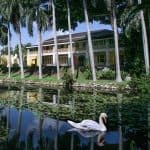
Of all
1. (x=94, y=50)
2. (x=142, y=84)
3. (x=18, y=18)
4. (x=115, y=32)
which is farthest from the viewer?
(x=94, y=50)

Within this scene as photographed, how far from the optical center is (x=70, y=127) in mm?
20562

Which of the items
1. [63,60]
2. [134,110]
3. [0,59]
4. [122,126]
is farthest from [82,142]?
[0,59]

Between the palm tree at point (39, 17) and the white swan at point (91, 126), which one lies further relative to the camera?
the palm tree at point (39, 17)

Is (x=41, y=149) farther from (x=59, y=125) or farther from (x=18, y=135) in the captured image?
(x=59, y=125)

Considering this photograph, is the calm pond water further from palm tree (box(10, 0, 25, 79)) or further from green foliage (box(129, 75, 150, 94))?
palm tree (box(10, 0, 25, 79))

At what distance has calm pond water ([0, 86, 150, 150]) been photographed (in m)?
16.9

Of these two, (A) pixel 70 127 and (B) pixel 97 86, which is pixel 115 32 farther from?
(A) pixel 70 127

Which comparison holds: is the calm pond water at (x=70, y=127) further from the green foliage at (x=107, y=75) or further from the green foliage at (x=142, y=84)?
the green foliage at (x=107, y=75)

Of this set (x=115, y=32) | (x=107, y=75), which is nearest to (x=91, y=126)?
(x=115, y=32)

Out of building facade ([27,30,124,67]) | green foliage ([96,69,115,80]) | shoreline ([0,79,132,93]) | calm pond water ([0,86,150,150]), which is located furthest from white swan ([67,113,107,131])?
building facade ([27,30,124,67])

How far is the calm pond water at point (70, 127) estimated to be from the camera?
666 inches

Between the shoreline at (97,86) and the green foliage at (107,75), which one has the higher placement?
the green foliage at (107,75)

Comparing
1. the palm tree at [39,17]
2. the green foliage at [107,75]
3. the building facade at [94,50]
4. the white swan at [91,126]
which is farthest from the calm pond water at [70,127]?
the building facade at [94,50]

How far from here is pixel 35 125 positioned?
2159 centimetres
